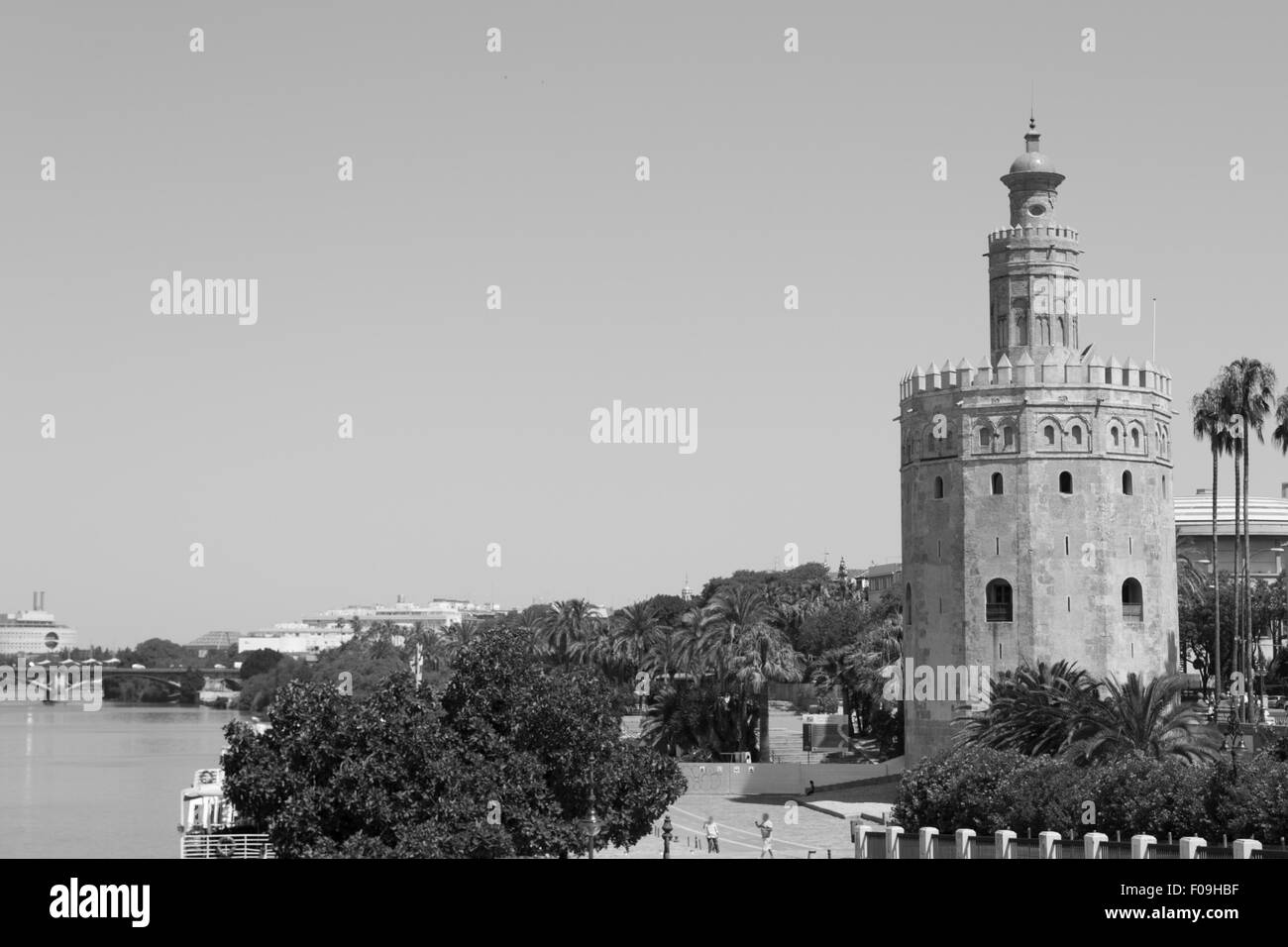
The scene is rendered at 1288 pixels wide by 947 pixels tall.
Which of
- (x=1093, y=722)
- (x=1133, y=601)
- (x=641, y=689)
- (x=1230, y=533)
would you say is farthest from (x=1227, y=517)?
(x=1093, y=722)

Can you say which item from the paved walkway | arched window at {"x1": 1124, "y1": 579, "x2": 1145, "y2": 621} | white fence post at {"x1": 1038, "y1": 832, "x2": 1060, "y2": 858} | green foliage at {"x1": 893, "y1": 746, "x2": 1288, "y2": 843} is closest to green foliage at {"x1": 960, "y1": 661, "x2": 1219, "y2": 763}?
green foliage at {"x1": 893, "y1": 746, "x2": 1288, "y2": 843}

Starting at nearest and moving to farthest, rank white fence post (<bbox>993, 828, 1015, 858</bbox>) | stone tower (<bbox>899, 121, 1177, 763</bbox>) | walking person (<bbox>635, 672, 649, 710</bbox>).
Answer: white fence post (<bbox>993, 828, 1015, 858</bbox>)
stone tower (<bbox>899, 121, 1177, 763</bbox>)
walking person (<bbox>635, 672, 649, 710</bbox>)

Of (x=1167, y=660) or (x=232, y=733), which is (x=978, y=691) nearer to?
(x=1167, y=660)

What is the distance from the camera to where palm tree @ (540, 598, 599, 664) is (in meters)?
88.2

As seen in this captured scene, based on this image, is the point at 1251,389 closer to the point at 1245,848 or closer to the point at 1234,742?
the point at 1234,742

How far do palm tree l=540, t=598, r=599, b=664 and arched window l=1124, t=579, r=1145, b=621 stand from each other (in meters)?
35.3

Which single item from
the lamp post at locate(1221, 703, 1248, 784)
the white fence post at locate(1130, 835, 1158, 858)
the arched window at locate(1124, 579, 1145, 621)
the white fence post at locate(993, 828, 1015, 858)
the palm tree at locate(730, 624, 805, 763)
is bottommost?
the white fence post at locate(993, 828, 1015, 858)

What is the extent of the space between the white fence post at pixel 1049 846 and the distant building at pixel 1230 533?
246 feet

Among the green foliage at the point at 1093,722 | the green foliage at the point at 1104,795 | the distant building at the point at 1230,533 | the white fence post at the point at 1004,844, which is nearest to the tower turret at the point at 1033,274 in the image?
the green foliage at the point at 1093,722

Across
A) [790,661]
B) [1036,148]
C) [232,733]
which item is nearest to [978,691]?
[790,661]

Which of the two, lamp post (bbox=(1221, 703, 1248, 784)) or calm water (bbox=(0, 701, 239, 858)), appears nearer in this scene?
lamp post (bbox=(1221, 703, 1248, 784))

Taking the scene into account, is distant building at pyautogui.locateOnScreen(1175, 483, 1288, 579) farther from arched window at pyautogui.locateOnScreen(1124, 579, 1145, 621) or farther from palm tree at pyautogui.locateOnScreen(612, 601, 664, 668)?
arched window at pyautogui.locateOnScreen(1124, 579, 1145, 621)
